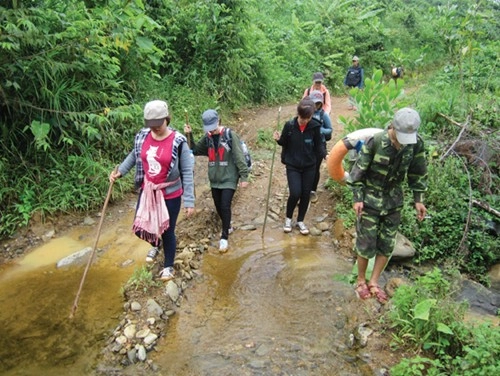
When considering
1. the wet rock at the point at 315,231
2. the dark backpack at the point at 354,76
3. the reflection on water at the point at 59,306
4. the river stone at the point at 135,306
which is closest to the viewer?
the reflection on water at the point at 59,306

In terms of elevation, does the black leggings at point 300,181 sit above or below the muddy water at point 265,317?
above

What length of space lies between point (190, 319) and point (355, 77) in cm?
1057

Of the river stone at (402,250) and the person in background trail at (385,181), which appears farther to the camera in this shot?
the river stone at (402,250)

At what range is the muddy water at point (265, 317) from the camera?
347cm

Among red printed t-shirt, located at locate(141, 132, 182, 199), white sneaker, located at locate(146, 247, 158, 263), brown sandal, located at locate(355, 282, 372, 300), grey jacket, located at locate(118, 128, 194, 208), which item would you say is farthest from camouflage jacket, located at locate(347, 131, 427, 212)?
white sneaker, located at locate(146, 247, 158, 263)

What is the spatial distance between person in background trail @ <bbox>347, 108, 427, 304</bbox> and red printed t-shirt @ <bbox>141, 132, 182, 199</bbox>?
68.9 inches

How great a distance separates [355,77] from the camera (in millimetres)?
12664

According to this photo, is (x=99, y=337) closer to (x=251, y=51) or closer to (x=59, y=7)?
(x=59, y=7)

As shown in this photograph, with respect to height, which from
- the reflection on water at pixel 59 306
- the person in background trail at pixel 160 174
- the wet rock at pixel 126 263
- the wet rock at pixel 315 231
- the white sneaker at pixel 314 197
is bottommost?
the reflection on water at pixel 59 306

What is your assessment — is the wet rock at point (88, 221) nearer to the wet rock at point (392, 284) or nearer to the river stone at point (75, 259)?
the river stone at point (75, 259)

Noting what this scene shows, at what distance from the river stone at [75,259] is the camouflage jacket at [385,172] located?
3.46 metres

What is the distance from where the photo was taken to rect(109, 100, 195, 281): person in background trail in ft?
12.9

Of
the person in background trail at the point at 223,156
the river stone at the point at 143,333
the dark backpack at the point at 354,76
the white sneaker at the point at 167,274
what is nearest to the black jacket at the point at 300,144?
the person in background trail at the point at 223,156

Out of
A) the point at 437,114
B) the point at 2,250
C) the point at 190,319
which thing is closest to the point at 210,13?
the point at 437,114
